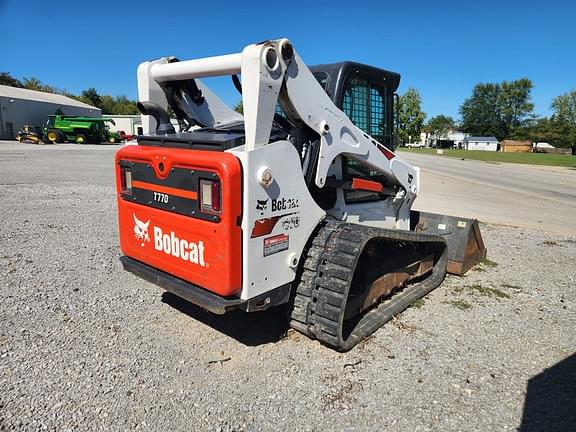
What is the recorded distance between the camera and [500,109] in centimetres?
11869

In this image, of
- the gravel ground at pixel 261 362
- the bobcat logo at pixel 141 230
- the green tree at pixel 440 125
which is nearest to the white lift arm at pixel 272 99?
the bobcat logo at pixel 141 230

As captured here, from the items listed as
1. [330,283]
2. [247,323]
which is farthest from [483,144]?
[330,283]

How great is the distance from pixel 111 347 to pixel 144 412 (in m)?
0.95

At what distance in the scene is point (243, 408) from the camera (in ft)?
8.84

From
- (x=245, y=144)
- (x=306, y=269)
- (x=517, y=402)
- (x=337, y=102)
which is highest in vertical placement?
(x=337, y=102)

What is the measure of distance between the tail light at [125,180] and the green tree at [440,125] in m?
139

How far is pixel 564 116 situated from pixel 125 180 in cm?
10676

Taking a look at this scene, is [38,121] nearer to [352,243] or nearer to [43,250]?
[43,250]

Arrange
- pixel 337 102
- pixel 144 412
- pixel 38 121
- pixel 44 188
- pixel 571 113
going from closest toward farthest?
pixel 144 412 → pixel 337 102 → pixel 44 188 → pixel 38 121 → pixel 571 113

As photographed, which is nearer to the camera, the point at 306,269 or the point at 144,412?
the point at 144,412

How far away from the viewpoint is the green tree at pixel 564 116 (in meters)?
86.1

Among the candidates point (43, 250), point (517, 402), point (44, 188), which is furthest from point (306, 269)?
point (44, 188)

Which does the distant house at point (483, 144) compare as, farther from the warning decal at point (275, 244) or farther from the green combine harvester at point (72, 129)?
the warning decal at point (275, 244)

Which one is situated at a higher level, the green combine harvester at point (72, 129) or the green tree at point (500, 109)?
the green tree at point (500, 109)
